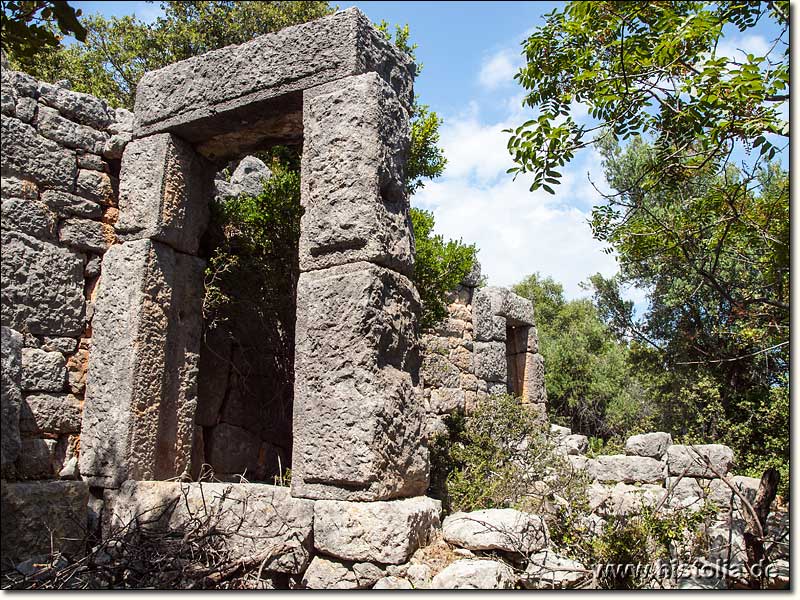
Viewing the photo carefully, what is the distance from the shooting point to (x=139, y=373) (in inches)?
202

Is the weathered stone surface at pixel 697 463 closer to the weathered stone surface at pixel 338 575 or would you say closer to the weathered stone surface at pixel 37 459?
the weathered stone surface at pixel 338 575

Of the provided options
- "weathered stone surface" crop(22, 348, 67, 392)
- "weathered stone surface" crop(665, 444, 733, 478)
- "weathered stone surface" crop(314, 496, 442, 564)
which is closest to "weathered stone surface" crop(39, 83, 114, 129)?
"weathered stone surface" crop(22, 348, 67, 392)

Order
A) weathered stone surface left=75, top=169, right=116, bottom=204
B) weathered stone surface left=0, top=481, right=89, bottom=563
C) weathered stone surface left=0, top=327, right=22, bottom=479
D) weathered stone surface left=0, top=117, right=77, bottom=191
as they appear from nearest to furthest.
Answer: weathered stone surface left=0, top=327, right=22, bottom=479 → weathered stone surface left=0, top=481, right=89, bottom=563 → weathered stone surface left=0, top=117, right=77, bottom=191 → weathered stone surface left=75, top=169, right=116, bottom=204

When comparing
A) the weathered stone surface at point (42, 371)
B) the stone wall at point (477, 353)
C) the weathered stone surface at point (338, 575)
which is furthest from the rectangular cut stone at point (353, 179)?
the stone wall at point (477, 353)

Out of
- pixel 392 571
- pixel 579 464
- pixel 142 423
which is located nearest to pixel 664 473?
pixel 579 464

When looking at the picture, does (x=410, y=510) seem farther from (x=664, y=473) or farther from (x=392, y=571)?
(x=664, y=473)

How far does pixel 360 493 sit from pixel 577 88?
337 centimetres

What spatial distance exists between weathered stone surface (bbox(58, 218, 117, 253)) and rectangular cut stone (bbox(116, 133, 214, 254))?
0.27 meters

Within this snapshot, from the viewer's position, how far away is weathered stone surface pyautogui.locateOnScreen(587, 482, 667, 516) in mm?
5077

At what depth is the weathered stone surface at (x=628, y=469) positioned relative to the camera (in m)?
8.52

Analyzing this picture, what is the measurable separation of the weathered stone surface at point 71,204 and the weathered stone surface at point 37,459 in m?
Result: 1.82

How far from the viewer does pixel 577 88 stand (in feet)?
16.6

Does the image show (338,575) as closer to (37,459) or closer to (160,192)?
(37,459)

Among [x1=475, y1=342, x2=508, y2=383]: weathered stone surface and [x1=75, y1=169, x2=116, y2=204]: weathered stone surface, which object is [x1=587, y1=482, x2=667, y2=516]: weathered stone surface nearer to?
[x1=475, y1=342, x2=508, y2=383]: weathered stone surface
